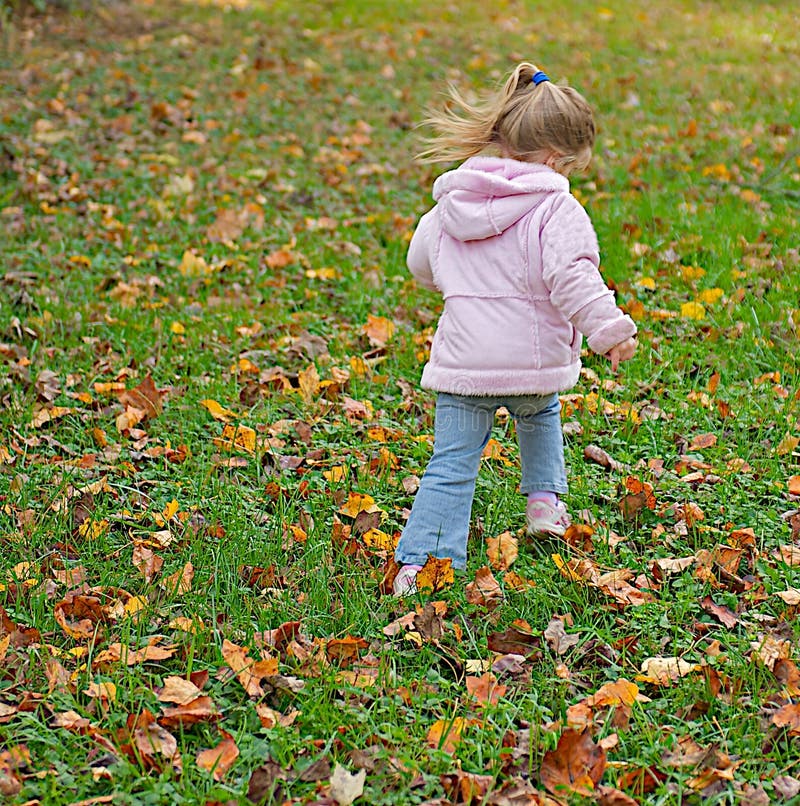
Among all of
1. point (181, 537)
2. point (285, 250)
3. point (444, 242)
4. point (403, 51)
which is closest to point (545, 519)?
point (444, 242)

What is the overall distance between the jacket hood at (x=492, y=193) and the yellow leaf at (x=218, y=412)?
140 cm

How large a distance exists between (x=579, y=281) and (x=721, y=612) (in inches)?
38.7

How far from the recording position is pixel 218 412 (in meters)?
3.94

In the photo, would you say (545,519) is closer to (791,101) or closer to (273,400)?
(273,400)

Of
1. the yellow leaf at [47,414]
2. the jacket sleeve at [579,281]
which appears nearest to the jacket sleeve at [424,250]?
the jacket sleeve at [579,281]

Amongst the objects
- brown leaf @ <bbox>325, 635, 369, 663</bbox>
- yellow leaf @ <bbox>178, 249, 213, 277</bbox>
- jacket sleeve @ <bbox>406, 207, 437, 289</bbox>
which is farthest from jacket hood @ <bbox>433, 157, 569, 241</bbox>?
yellow leaf @ <bbox>178, 249, 213, 277</bbox>

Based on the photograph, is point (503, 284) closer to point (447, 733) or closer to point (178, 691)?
point (447, 733)

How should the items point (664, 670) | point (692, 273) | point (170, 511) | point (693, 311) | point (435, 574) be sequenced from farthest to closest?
point (692, 273), point (693, 311), point (170, 511), point (435, 574), point (664, 670)

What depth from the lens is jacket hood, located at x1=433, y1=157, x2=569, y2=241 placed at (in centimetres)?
283

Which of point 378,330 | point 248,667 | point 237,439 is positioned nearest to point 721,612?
point 248,667

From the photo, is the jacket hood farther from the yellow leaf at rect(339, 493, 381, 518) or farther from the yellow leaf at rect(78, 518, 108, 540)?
the yellow leaf at rect(78, 518, 108, 540)

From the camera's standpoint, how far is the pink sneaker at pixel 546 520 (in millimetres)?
3180

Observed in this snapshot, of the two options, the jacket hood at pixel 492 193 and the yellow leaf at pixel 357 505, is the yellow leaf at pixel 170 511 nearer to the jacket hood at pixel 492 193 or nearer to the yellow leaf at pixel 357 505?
the yellow leaf at pixel 357 505

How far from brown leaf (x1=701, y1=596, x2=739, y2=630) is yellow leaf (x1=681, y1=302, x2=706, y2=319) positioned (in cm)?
196
